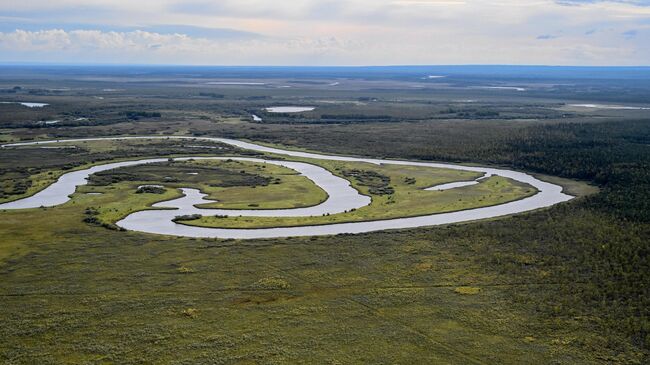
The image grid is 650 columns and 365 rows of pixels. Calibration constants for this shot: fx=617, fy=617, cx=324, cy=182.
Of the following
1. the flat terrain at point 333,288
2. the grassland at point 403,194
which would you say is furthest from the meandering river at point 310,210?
the flat terrain at point 333,288

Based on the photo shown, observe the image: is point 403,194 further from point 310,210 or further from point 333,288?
point 333,288

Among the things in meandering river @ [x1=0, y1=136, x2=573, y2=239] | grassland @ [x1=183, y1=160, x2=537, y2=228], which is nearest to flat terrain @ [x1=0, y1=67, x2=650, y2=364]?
grassland @ [x1=183, y1=160, x2=537, y2=228]

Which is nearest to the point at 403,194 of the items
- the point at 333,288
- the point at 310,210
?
the point at 310,210

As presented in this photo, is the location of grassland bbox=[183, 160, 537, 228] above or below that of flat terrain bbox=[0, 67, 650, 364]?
above

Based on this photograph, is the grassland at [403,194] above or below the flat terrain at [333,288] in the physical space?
above

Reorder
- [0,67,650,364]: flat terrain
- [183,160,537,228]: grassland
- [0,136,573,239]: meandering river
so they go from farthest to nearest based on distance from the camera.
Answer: [183,160,537,228]: grassland → [0,136,573,239]: meandering river → [0,67,650,364]: flat terrain

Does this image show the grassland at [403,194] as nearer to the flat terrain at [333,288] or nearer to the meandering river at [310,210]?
the flat terrain at [333,288]

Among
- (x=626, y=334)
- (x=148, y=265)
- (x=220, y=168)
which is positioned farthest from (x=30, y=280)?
(x=220, y=168)

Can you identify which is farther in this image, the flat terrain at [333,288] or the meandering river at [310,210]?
the meandering river at [310,210]

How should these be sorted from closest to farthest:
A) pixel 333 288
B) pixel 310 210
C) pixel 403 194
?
pixel 333 288 < pixel 310 210 < pixel 403 194

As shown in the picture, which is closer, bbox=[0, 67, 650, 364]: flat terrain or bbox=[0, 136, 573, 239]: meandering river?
bbox=[0, 67, 650, 364]: flat terrain

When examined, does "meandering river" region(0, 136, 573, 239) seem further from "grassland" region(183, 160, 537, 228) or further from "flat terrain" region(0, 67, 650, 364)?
"flat terrain" region(0, 67, 650, 364)
